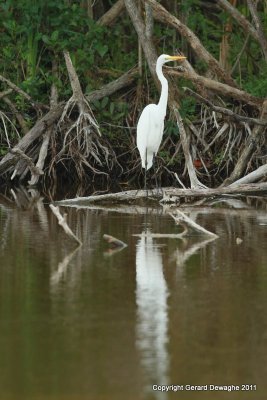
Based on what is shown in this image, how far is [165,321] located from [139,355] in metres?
0.70

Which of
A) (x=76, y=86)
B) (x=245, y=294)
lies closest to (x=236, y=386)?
(x=245, y=294)

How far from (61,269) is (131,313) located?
1407mm

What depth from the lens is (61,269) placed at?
7.30 m

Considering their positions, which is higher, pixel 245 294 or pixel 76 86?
pixel 76 86

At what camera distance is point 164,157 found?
45.2 ft

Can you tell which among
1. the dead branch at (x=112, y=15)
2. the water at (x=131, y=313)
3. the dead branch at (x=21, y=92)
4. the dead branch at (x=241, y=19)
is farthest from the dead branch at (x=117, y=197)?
the dead branch at (x=112, y=15)

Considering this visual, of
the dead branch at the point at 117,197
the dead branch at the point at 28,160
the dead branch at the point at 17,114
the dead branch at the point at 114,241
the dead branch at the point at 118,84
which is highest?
the dead branch at the point at 118,84

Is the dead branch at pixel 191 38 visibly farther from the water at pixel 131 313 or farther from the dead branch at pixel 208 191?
the water at pixel 131 313

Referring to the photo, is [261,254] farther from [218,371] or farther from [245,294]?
[218,371]

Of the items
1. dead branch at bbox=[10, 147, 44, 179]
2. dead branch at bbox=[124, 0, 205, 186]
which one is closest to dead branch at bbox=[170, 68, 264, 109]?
Answer: dead branch at bbox=[124, 0, 205, 186]

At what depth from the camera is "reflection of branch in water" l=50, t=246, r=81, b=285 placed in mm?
6934

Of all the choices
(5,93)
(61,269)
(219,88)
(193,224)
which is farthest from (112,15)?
(61,269)

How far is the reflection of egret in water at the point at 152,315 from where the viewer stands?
495 cm

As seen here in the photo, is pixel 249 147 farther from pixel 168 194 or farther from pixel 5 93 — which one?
pixel 5 93
